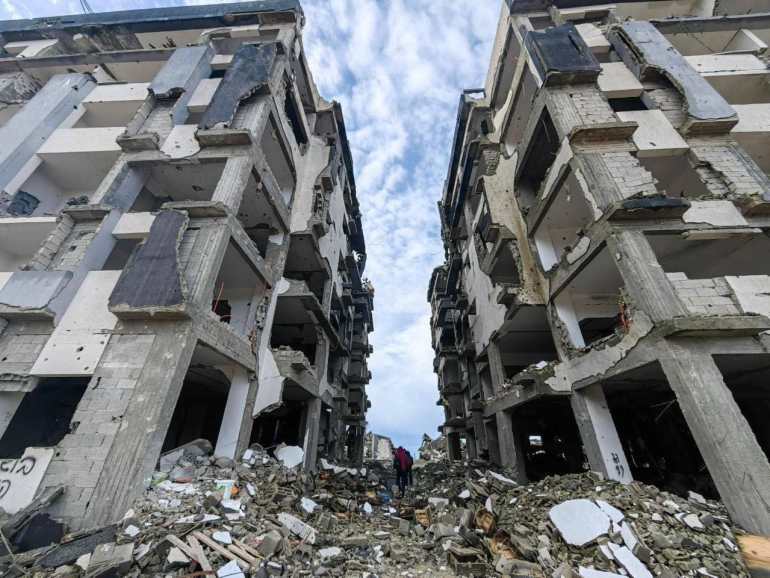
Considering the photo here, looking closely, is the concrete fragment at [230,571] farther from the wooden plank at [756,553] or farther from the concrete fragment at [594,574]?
the wooden plank at [756,553]

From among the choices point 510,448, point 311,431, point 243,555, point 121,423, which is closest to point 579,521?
point 243,555

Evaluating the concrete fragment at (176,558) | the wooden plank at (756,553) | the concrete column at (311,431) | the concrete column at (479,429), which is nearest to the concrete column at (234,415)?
the concrete column at (311,431)

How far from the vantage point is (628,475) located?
7.59m

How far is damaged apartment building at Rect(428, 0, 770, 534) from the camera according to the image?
6043mm

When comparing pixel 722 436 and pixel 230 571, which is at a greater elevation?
pixel 722 436

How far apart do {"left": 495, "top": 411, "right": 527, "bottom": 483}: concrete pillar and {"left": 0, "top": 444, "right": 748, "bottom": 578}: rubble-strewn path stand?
3.81 m

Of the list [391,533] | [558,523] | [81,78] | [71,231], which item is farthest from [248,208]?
[558,523]

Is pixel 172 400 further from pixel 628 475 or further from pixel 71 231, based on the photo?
pixel 628 475

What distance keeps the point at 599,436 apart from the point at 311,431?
10.1 metres

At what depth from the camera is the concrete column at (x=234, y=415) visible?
8469mm

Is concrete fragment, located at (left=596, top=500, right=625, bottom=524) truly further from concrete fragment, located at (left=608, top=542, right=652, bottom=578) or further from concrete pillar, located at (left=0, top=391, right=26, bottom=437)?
concrete pillar, located at (left=0, top=391, right=26, bottom=437)

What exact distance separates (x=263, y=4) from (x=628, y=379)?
21892 mm

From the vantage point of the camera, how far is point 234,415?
29.4 feet

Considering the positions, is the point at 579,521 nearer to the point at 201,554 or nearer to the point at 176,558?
the point at 201,554
